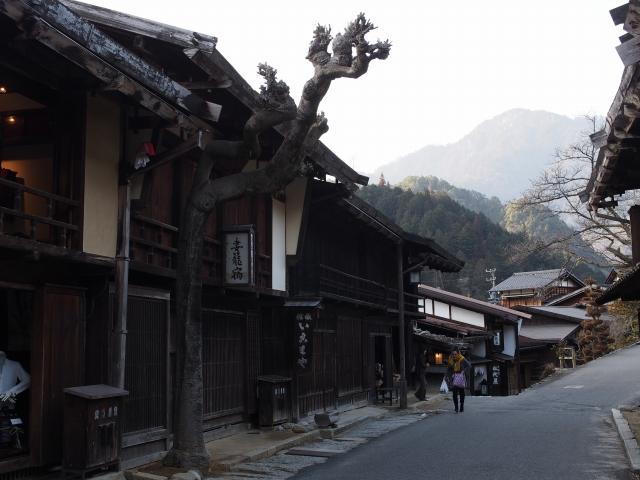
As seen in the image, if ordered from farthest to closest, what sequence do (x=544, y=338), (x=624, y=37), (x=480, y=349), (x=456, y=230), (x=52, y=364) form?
(x=456, y=230)
(x=544, y=338)
(x=480, y=349)
(x=52, y=364)
(x=624, y=37)

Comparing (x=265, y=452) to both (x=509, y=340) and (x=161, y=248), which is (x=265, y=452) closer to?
(x=161, y=248)

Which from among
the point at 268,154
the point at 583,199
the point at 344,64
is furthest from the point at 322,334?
the point at 344,64

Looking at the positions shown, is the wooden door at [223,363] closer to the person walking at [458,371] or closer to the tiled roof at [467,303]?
the person walking at [458,371]

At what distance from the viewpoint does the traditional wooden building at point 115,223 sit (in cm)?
944

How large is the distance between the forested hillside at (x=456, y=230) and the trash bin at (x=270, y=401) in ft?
203

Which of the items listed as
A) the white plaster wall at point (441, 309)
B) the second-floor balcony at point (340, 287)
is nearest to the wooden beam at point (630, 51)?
the second-floor balcony at point (340, 287)

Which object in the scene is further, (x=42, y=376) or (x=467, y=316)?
(x=467, y=316)

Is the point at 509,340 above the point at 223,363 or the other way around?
above

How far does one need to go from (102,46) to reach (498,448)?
1065 centimetres

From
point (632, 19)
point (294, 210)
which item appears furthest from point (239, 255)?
point (632, 19)

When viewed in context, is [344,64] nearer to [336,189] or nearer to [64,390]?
[64,390]

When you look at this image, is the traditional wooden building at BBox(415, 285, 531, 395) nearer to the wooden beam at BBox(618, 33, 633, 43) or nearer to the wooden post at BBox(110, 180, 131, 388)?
the wooden post at BBox(110, 180, 131, 388)

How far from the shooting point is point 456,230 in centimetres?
8150

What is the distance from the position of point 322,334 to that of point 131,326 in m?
9.55
